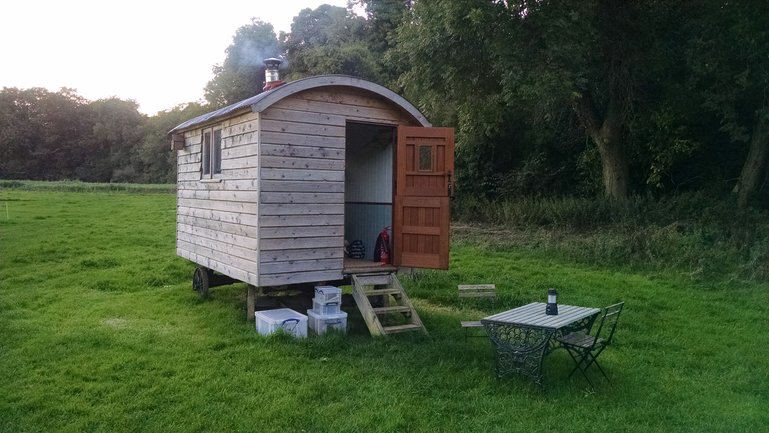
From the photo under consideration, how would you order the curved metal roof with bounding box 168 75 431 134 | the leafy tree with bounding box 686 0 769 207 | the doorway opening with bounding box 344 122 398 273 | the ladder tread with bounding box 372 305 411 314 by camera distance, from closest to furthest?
the curved metal roof with bounding box 168 75 431 134 → the ladder tread with bounding box 372 305 411 314 → the doorway opening with bounding box 344 122 398 273 → the leafy tree with bounding box 686 0 769 207

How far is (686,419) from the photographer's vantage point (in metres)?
4.71

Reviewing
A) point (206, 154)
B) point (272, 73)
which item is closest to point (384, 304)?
point (206, 154)

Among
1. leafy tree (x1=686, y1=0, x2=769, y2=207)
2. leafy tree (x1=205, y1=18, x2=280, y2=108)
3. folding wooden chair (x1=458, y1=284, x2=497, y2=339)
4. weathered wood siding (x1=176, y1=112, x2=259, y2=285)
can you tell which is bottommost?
folding wooden chair (x1=458, y1=284, x2=497, y2=339)

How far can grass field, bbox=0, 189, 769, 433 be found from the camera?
4.62m

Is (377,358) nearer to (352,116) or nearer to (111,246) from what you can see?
(352,116)

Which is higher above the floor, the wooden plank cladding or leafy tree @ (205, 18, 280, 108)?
leafy tree @ (205, 18, 280, 108)

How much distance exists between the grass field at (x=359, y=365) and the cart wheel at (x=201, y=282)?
167 millimetres

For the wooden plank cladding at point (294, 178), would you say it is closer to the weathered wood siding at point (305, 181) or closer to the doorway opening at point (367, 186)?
the weathered wood siding at point (305, 181)

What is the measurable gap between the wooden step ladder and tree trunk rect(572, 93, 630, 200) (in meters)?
9.31

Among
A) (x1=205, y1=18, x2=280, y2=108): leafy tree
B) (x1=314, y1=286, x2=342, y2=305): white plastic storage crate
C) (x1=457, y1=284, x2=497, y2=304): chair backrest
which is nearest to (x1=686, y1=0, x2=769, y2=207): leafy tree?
(x1=457, y1=284, x2=497, y2=304): chair backrest

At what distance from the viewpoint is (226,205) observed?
8141 mm

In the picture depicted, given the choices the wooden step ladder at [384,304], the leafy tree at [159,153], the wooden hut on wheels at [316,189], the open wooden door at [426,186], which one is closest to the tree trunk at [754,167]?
the open wooden door at [426,186]

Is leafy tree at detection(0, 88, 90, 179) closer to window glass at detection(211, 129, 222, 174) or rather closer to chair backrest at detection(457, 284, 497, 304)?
window glass at detection(211, 129, 222, 174)

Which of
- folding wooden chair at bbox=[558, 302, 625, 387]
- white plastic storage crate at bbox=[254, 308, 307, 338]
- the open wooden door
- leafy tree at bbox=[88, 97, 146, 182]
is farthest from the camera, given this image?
leafy tree at bbox=[88, 97, 146, 182]
